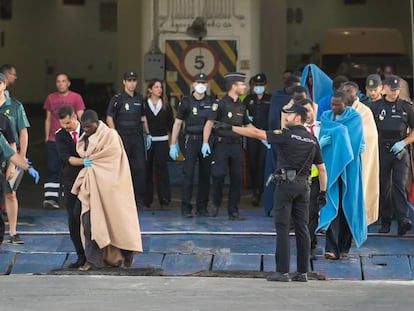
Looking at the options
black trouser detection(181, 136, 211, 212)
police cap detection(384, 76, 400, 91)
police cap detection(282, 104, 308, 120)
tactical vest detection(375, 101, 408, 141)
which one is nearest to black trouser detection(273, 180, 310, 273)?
police cap detection(282, 104, 308, 120)

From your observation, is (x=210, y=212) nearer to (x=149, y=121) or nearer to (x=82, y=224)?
(x=149, y=121)

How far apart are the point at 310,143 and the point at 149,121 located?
163 inches

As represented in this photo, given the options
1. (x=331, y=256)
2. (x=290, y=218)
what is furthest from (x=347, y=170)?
(x=290, y=218)

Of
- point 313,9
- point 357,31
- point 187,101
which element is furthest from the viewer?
point 313,9

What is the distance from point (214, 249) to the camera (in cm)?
1077

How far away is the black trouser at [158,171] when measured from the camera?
13.0 meters

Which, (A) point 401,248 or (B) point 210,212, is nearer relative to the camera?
(A) point 401,248

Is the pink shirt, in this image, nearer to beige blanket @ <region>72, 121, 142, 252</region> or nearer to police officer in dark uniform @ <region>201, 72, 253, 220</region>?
police officer in dark uniform @ <region>201, 72, 253, 220</region>

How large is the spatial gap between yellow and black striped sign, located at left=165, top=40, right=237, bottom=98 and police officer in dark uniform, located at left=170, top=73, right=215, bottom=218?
2991 mm

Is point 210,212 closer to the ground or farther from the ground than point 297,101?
closer to the ground

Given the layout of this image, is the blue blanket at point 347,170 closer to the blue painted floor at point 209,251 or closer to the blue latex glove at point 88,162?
the blue painted floor at point 209,251

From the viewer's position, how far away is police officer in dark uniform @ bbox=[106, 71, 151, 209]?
495 inches

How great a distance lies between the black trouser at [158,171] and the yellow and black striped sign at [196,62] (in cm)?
243

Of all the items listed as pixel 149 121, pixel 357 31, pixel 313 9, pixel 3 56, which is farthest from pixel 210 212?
pixel 3 56
